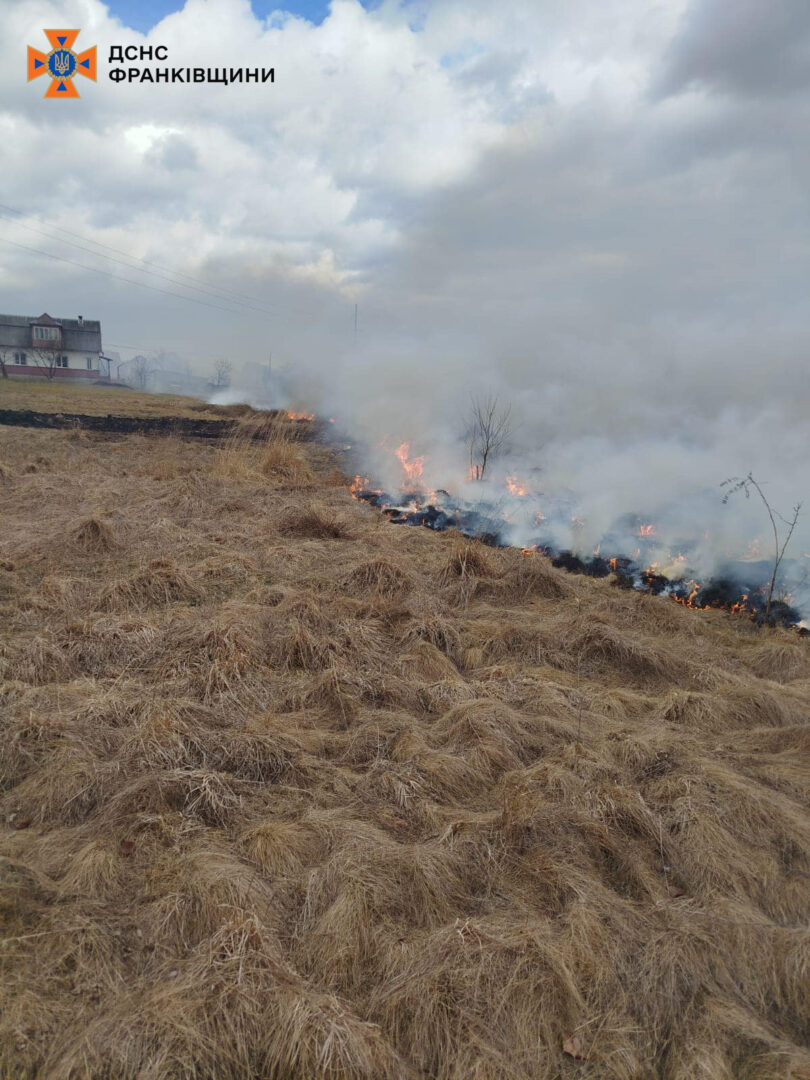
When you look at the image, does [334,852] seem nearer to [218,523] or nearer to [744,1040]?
[744,1040]

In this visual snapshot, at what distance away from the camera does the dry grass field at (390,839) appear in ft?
7.62

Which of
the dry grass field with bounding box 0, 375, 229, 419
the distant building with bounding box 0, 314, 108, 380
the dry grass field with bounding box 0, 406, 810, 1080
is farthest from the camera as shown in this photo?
the distant building with bounding box 0, 314, 108, 380

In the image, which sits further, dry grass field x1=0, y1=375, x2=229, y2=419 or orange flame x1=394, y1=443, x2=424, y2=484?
dry grass field x1=0, y1=375, x2=229, y2=419

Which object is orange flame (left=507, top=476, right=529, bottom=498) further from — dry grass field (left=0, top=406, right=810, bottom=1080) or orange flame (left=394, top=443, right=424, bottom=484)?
dry grass field (left=0, top=406, right=810, bottom=1080)

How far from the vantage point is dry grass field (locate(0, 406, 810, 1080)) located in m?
2.32

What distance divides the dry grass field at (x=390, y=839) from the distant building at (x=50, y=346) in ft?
172

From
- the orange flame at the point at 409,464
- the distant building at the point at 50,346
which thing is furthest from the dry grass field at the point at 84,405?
the distant building at the point at 50,346

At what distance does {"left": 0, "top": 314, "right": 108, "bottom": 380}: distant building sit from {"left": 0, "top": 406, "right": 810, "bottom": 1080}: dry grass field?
172 ft

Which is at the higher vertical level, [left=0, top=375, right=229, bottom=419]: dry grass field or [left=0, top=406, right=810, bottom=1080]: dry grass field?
[left=0, top=375, right=229, bottom=419]: dry grass field

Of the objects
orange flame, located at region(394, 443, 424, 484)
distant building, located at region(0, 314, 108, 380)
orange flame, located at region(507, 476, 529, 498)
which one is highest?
distant building, located at region(0, 314, 108, 380)

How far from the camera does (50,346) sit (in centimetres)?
5053

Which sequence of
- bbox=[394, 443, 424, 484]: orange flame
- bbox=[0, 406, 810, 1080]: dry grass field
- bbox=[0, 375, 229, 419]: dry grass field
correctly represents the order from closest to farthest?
bbox=[0, 406, 810, 1080]: dry grass field → bbox=[394, 443, 424, 484]: orange flame → bbox=[0, 375, 229, 419]: dry grass field

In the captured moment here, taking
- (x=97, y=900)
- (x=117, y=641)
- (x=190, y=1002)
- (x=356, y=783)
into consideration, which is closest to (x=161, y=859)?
(x=97, y=900)

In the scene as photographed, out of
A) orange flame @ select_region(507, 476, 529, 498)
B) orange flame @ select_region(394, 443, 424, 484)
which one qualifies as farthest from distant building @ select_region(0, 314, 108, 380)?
orange flame @ select_region(507, 476, 529, 498)
